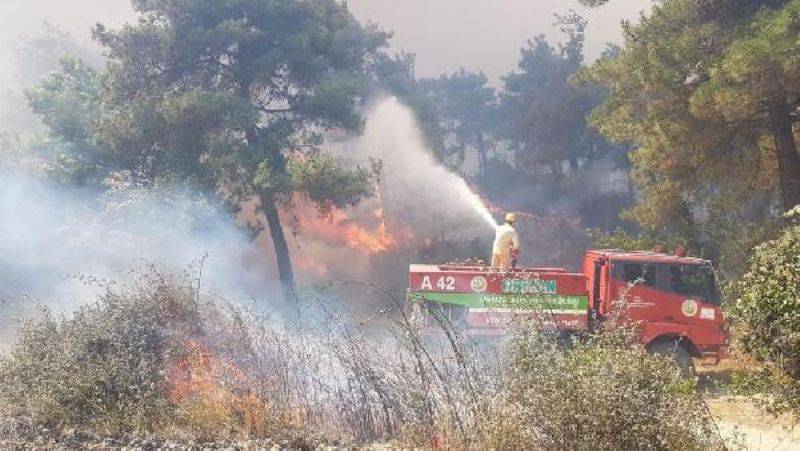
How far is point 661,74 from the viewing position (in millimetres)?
13789

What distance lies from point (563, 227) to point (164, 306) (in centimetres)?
2766

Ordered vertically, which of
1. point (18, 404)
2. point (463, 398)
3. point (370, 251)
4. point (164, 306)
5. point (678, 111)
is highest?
point (678, 111)

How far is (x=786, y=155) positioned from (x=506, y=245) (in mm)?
6539

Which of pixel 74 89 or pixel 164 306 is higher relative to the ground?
pixel 74 89

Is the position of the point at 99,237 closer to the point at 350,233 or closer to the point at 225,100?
the point at 225,100

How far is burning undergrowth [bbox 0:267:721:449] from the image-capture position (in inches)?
212

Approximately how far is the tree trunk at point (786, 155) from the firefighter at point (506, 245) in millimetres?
5980

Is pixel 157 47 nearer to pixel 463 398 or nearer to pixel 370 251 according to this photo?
pixel 370 251

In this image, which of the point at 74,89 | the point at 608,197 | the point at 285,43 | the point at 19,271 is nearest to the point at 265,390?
the point at 285,43

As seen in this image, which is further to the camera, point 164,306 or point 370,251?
point 370,251

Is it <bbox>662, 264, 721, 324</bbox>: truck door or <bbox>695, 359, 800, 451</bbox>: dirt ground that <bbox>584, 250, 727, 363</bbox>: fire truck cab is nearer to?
<bbox>662, 264, 721, 324</bbox>: truck door

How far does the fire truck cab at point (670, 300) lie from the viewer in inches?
475

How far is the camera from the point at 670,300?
12.1 meters

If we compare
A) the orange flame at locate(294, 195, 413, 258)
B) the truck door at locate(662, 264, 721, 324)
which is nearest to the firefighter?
the truck door at locate(662, 264, 721, 324)
